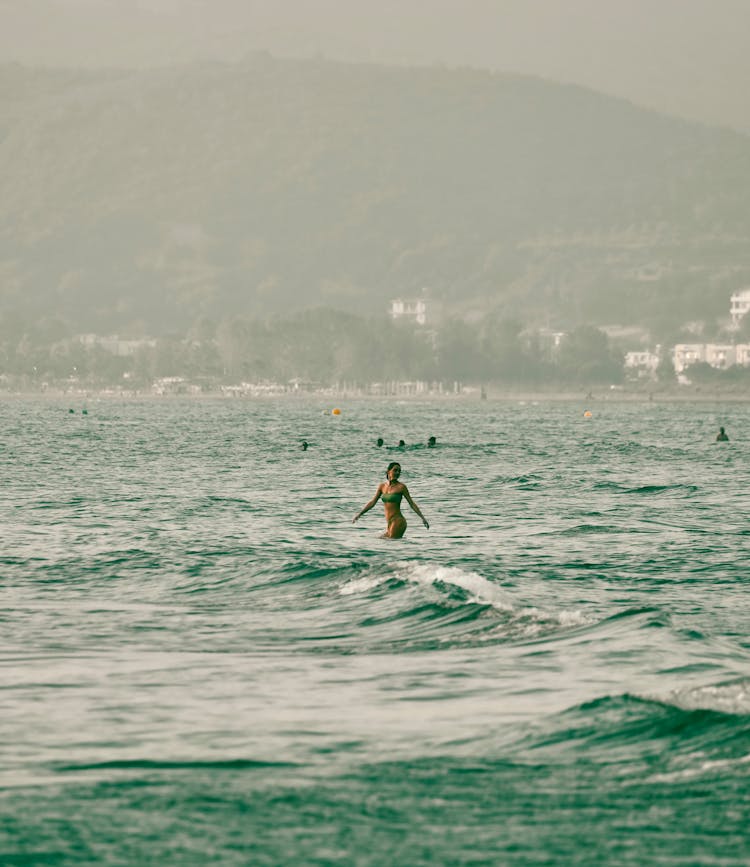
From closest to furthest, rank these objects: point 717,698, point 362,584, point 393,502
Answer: point 717,698, point 362,584, point 393,502

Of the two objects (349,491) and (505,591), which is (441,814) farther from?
(349,491)

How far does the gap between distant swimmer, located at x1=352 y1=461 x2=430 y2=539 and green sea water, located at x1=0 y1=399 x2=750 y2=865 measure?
107cm

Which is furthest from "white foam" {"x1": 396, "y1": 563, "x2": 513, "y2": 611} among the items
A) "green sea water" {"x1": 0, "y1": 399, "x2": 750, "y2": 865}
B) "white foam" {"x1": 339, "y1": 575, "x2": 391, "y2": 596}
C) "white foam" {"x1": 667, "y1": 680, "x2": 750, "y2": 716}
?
"white foam" {"x1": 667, "y1": 680, "x2": 750, "y2": 716}

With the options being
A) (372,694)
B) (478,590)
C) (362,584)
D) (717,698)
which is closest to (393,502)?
(362,584)

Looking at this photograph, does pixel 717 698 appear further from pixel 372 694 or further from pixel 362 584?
pixel 362 584

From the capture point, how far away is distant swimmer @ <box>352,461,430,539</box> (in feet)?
124

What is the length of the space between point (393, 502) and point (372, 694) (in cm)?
2035

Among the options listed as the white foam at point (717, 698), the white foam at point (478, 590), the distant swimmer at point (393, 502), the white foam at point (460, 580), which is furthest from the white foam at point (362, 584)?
the white foam at point (717, 698)

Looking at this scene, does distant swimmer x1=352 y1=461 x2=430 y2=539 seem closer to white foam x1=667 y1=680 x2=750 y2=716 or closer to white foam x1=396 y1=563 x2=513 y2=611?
white foam x1=396 y1=563 x2=513 y2=611

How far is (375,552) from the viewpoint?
125ft

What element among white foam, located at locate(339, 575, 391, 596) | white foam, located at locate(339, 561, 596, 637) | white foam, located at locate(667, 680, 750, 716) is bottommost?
white foam, located at locate(339, 575, 391, 596)

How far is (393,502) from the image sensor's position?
3938 cm

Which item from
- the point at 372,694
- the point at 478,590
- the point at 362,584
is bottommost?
the point at 362,584

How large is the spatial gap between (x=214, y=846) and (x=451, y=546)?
89.8ft
